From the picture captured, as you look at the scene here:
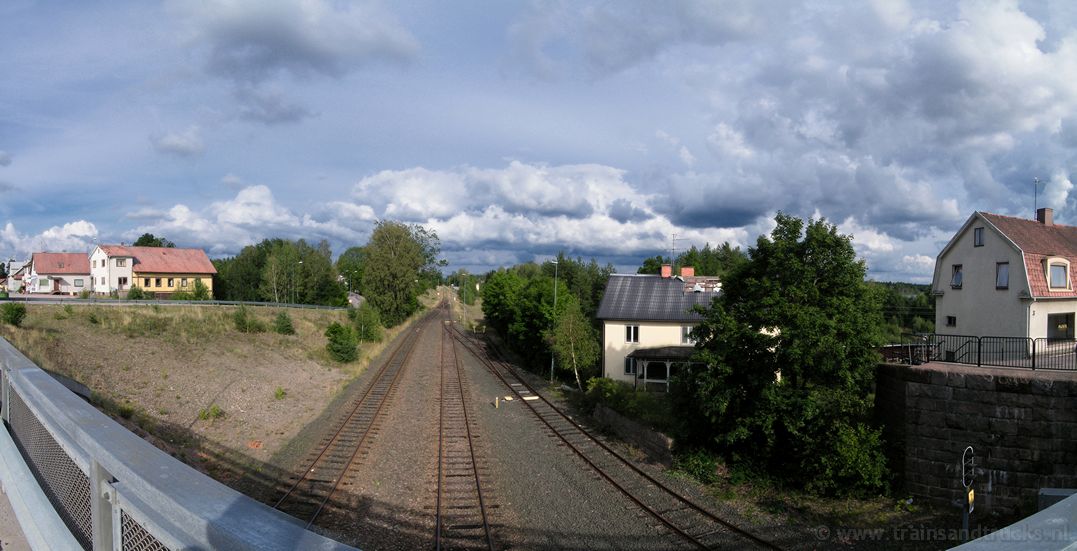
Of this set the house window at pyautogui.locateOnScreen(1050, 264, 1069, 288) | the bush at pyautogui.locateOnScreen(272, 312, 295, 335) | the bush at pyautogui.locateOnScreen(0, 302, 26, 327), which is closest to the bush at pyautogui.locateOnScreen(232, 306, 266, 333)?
the bush at pyautogui.locateOnScreen(272, 312, 295, 335)

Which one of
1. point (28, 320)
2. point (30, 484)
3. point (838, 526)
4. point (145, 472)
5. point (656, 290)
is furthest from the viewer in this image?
point (656, 290)

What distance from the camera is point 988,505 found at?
1270 cm

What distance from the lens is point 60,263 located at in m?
69.2

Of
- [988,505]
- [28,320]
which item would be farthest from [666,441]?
[28,320]

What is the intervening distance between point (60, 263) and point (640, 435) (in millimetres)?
81076

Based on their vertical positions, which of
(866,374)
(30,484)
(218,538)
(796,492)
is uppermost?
(218,538)

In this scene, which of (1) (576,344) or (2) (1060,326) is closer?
(2) (1060,326)

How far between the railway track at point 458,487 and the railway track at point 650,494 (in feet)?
10.5

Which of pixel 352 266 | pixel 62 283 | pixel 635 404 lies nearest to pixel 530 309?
pixel 635 404

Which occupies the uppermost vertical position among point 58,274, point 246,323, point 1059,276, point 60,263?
point 60,263

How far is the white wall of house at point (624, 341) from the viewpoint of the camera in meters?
30.8

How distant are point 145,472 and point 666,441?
17.0m

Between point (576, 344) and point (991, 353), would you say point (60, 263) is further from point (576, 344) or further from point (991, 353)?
point (991, 353)

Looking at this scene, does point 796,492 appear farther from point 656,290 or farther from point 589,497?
point 656,290
